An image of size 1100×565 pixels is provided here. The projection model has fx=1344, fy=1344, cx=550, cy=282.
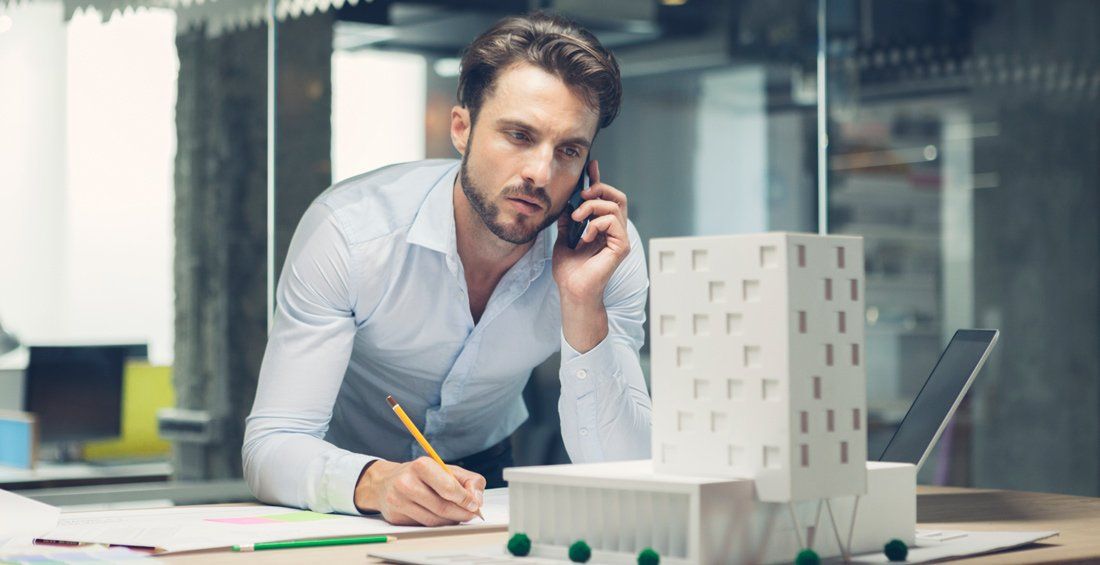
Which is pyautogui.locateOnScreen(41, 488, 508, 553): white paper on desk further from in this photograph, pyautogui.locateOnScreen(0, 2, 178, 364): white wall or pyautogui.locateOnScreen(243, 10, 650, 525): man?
pyautogui.locateOnScreen(0, 2, 178, 364): white wall

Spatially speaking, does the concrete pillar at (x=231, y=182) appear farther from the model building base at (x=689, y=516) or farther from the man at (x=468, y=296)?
the model building base at (x=689, y=516)

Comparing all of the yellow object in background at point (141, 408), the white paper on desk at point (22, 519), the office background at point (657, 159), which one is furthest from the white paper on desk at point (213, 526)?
the yellow object in background at point (141, 408)

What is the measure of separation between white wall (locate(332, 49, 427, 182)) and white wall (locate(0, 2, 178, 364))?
46 cm

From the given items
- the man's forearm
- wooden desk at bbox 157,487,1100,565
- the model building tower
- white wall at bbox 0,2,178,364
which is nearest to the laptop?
wooden desk at bbox 157,487,1100,565

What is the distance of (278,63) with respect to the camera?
368 centimetres

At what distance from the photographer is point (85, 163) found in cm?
358

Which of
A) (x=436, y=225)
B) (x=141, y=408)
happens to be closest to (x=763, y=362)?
(x=436, y=225)

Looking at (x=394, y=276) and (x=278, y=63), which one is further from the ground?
(x=278, y=63)

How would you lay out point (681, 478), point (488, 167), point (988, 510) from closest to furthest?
point (681, 478) < point (988, 510) < point (488, 167)

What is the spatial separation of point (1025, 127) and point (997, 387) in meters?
0.83

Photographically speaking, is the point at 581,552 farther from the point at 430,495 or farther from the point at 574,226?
the point at 574,226

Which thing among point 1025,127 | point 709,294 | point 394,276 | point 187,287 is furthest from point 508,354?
point 1025,127

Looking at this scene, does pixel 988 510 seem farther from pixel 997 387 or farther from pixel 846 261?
pixel 997 387

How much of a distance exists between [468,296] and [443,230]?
0.12 m
